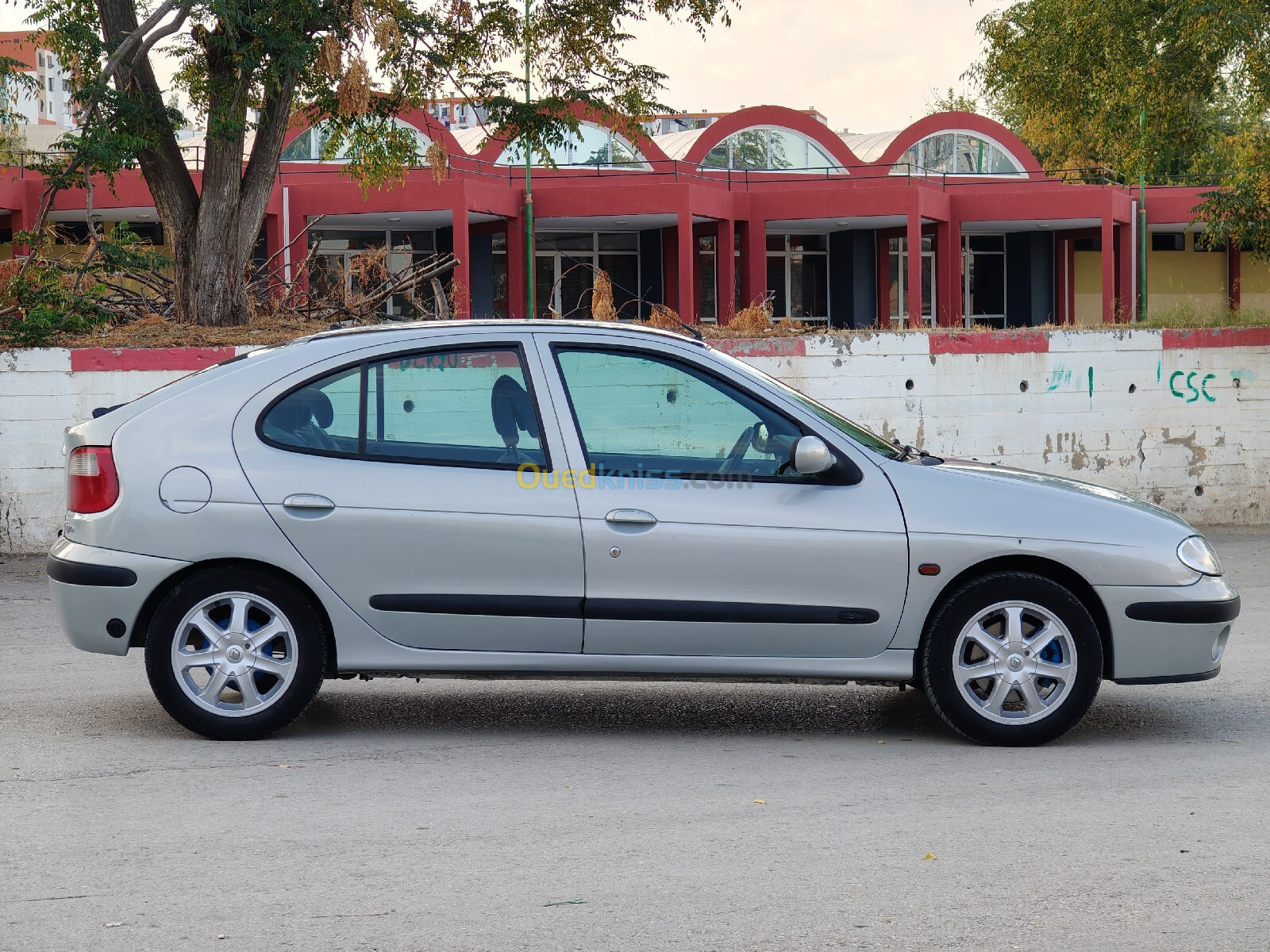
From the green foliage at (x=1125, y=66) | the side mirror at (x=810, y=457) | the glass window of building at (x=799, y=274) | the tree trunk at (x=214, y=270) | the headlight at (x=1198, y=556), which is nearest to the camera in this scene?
the side mirror at (x=810, y=457)

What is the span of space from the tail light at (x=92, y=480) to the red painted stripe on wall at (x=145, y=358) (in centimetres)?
578

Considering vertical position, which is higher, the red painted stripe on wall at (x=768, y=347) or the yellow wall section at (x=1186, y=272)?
the yellow wall section at (x=1186, y=272)

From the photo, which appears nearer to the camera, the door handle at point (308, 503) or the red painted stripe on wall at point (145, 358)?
the door handle at point (308, 503)

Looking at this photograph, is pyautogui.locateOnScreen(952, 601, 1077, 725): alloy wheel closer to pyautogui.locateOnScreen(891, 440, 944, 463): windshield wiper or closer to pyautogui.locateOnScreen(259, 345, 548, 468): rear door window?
pyautogui.locateOnScreen(891, 440, 944, 463): windshield wiper

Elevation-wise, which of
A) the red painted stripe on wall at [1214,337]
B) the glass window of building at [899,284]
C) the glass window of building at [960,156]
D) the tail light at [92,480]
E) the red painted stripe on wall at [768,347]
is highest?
the glass window of building at [960,156]

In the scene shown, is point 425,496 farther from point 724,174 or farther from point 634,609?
point 724,174

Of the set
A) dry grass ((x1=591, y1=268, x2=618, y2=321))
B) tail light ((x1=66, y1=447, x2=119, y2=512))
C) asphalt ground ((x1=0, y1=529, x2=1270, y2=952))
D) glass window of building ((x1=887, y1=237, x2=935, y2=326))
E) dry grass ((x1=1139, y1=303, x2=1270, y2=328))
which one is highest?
glass window of building ((x1=887, y1=237, x2=935, y2=326))

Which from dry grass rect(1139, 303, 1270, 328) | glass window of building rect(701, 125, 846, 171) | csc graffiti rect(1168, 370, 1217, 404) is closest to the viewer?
csc graffiti rect(1168, 370, 1217, 404)

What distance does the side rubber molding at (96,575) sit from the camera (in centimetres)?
585

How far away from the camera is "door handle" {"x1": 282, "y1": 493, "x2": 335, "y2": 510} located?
584 cm

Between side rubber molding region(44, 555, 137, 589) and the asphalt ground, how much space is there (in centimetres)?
66

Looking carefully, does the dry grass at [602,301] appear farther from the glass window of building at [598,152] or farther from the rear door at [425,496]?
the glass window of building at [598,152]

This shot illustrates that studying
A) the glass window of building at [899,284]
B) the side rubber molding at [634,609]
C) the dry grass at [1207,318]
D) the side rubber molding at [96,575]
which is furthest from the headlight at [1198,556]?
the glass window of building at [899,284]

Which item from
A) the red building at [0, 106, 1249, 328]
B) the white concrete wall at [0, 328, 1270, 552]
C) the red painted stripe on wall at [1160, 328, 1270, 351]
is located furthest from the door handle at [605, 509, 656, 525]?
the red building at [0, 106, 1249, 328]
